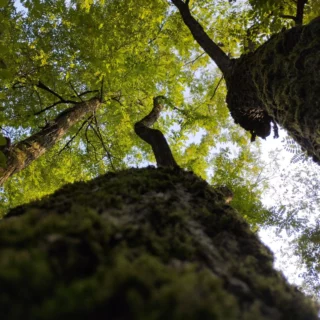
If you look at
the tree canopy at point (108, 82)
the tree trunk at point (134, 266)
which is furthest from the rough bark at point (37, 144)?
the tree trunk at point (134, 266)

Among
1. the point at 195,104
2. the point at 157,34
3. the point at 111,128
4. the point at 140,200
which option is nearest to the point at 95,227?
the point at 140,200

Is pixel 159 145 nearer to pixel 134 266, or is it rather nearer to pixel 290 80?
pixel 290 80

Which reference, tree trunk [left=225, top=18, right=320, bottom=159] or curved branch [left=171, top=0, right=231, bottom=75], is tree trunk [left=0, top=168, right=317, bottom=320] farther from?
curved branch [left=171, top=0, right=231, bottom=75]

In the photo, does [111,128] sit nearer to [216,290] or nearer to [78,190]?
[78,190]

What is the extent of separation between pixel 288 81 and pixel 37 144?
15.2 feet

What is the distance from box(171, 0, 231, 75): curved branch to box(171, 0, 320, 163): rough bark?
294 mm

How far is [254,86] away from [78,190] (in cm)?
305

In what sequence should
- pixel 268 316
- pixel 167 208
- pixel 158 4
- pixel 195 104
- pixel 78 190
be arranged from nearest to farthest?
pixel 268 316 → pixel 167 208 → pixel 78 190 → pixel 158 4 → pixel 195 104

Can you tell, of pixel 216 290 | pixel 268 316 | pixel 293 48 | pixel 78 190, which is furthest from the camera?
pixel 293 48

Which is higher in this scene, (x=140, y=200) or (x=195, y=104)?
(x=195, y=104)

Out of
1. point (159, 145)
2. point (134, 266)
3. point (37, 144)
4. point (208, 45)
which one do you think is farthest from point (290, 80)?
point (37, 144)

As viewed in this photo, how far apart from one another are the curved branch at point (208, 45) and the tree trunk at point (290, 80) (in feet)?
1.68

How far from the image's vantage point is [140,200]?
1718 millimetres

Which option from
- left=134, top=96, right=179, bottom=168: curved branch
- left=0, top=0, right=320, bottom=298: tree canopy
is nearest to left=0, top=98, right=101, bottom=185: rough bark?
left=0, top=0, right=320, bottom=298: tree canopy
